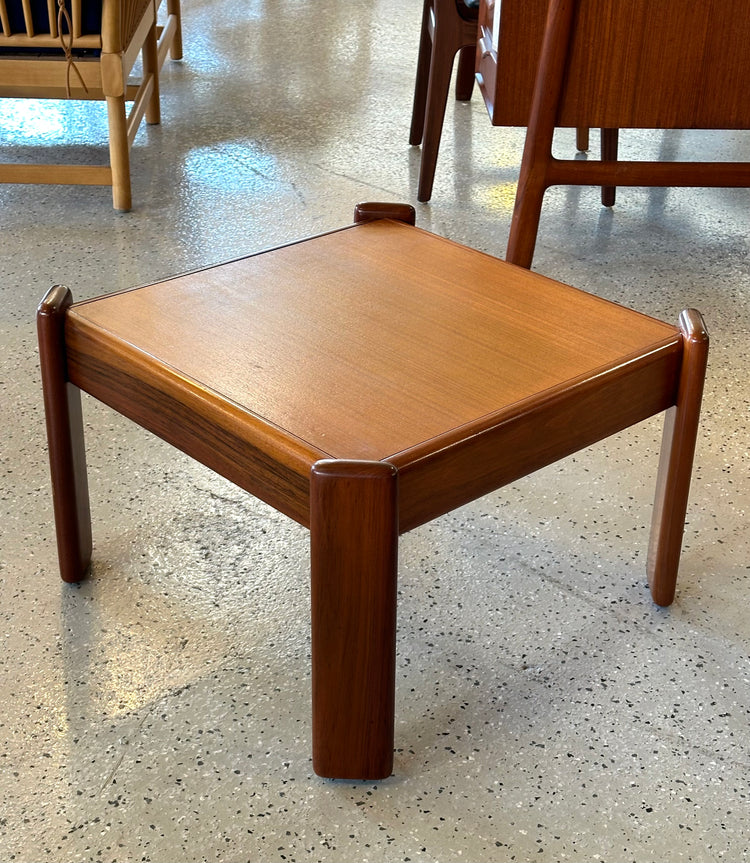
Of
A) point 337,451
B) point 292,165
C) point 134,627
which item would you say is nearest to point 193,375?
point 337,451

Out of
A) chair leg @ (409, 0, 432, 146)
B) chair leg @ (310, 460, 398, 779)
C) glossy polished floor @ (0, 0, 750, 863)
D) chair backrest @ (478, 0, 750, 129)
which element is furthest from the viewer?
chair leg @ (409, 0, 432, 146)

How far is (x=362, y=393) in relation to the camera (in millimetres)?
972

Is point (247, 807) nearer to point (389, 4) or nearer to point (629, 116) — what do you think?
point (629, 116)

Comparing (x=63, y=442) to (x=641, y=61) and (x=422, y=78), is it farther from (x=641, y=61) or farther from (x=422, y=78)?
(x=422, y=78)

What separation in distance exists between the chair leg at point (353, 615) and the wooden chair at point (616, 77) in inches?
41.2

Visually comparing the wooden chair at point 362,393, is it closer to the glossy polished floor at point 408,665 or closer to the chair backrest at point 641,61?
the glossy polished floor at point 408,665

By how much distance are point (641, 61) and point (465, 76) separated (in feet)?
4.82

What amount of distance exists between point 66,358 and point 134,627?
304mm

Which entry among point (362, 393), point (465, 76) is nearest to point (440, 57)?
point (465, 76)

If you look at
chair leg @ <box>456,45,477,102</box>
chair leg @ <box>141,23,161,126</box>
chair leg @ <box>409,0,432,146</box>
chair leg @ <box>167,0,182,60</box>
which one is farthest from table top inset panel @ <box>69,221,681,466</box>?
chair leg @ <box>167,0,182,60</box>

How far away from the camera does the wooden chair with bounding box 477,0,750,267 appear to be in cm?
162

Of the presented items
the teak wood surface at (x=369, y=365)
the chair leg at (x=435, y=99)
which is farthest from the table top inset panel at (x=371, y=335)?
the chair leg at (x=435, y=99)

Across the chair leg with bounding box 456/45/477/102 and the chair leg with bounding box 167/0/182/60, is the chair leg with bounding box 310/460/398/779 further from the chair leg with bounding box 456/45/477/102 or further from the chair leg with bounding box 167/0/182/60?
the chair leg with bounding box 167/0/182/60

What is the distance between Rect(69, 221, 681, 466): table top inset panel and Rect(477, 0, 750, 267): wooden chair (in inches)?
21.3
